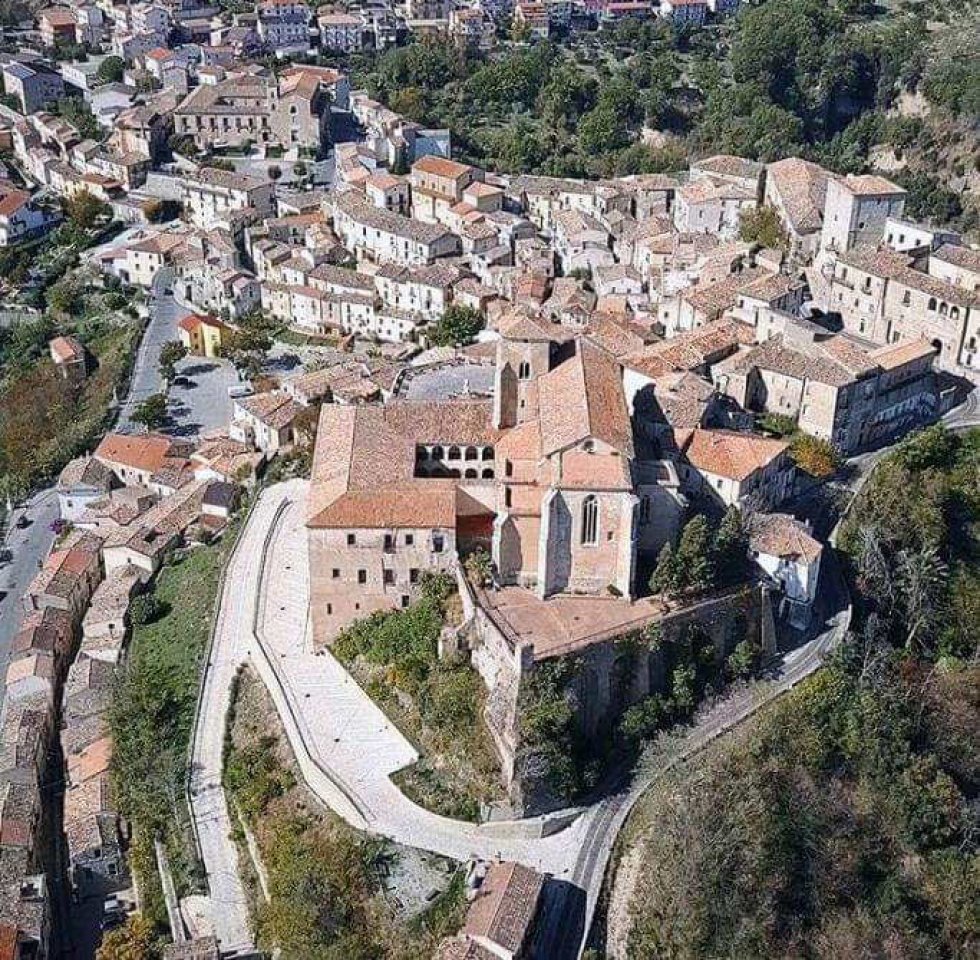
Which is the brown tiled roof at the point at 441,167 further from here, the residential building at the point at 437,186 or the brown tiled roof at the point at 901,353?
the brown tiled roof at the point at 901,353

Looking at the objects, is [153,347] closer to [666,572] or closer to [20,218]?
[20,218]

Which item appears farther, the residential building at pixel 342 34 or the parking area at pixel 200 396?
the residential building at pixel 342 34

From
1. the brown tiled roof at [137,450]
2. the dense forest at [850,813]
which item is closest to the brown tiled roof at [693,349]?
the dense forest at [850,813]

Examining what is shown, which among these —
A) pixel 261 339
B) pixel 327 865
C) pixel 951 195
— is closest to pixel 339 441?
pixel 327 865

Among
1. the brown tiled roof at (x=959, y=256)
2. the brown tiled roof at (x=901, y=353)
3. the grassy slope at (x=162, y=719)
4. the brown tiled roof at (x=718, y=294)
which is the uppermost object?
the brown tiled roof at (x=959, y=256)

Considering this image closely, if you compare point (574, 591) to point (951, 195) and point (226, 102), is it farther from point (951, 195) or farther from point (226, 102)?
point (226, 102)

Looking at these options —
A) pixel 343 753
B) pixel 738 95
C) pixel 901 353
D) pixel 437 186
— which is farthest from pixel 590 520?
pixel 738 95

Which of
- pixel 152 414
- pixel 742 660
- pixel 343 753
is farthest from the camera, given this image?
pixel 152 414
